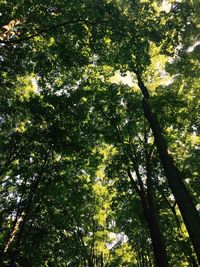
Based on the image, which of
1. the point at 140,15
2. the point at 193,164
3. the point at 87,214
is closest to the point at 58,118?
the point at 140,15

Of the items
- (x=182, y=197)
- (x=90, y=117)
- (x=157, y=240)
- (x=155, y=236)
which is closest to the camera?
(x=182, y=197)

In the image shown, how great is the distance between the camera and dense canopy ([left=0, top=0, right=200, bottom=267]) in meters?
10.9

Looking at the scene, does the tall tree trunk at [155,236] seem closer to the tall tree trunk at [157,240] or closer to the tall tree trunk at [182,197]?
the tall tree trunk at [157,240]

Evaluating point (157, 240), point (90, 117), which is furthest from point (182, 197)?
point (90, 117)

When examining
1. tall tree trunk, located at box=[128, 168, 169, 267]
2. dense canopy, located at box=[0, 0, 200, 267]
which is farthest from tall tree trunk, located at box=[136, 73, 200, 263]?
tall tree trunk, located at box=[128, 168, 169, 267]

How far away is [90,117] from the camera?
61.7ft

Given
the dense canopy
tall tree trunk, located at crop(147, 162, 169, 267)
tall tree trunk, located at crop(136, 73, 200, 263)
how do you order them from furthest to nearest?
tall tree trunk, located at crop(147, 162, 169, 267) → the dense canopy → tall tree trunk, located at crop(136, 73, 200, 263)

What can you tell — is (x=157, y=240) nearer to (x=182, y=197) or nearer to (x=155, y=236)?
(x=155, y=236)

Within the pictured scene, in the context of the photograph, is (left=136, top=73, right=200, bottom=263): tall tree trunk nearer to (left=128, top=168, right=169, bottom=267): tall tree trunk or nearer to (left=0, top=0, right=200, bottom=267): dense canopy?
(left=0, top=0, right=200, bottom=267): dense canopy

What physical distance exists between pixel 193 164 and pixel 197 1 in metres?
13.3

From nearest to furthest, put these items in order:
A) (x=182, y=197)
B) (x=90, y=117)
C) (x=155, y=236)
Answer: (x=182, y=197), (x=155, y=236), (x=90, y=117)

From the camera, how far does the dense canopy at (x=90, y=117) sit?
1090cm

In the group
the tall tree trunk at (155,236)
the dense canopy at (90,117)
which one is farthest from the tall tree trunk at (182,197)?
the tall tree trunk at (155,236)

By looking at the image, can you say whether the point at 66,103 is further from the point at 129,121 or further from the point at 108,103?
the point at 129,121
